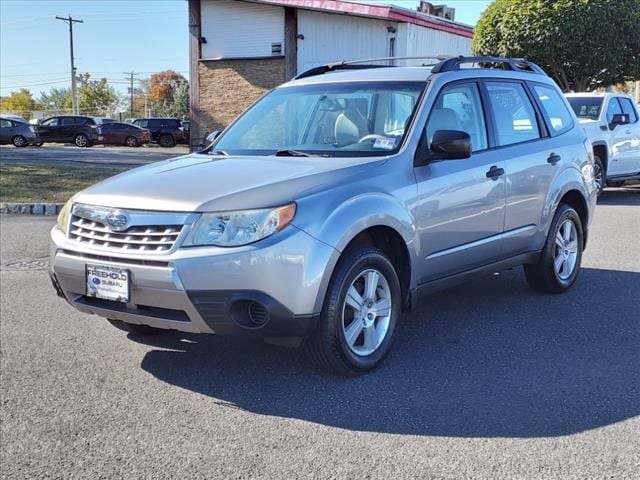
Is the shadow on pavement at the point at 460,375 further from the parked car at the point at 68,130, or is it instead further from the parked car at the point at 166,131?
the parked car at the point at 166,131

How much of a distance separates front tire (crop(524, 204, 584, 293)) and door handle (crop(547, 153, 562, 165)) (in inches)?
17.6

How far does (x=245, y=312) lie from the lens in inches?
154

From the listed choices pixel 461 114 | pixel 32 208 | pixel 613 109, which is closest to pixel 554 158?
pixel 461 114

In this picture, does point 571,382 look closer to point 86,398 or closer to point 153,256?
point 153,256

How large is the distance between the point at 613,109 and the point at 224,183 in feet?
37.7

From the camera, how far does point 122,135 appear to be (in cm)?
3859

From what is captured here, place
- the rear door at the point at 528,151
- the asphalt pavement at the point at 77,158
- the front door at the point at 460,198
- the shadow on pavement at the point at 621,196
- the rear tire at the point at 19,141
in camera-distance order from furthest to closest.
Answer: the rear tire at the point at 19,141 → the asphalt pavement at the point at 77,158 → the shadow on pavement at the point at 621,196 → the rear door at the point at 528,151 → the front door at the point at 460,198

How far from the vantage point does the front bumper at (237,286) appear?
3.81m

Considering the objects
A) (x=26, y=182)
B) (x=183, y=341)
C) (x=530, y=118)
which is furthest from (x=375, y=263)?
(x=26, y=182)

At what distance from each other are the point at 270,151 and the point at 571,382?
2452mm

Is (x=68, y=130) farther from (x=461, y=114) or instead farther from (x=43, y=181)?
(x=461, y=114)

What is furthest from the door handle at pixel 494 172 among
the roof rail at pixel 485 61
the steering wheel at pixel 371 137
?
the steering wheel at pixel 371 137

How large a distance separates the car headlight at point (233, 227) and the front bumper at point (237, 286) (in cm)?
5

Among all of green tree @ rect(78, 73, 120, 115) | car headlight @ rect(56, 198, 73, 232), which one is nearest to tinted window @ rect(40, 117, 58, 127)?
Answer: car headlight @ rect(56, 198, 73, 232)
